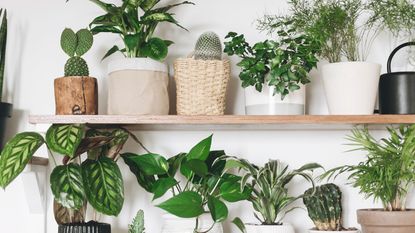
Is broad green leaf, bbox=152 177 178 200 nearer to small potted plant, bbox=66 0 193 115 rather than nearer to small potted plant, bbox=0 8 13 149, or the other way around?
small potted plant, bbox=66 0 193 115

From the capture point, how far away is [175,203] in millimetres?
1438

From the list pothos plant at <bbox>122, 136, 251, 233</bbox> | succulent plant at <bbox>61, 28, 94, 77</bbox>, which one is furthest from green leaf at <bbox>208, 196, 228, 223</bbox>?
succulent plant at <bbox>61, 28, 94, 77</bbox>

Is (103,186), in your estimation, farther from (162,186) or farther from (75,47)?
(75,47)

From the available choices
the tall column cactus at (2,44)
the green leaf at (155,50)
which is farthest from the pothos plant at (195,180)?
the tall column cactus at (2,44)

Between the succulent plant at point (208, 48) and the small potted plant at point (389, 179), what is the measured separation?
1.32 ft

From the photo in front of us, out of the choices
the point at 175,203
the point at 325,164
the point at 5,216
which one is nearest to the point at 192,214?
the point at 175,203

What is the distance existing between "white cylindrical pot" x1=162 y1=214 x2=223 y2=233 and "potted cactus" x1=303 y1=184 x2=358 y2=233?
0.79 feet

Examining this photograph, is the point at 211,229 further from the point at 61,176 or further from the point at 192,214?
the point at 61,176

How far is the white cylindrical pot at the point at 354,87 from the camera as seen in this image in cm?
150

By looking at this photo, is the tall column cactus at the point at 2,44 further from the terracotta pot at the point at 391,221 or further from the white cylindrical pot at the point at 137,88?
the terracotta pot at the point at 391,221

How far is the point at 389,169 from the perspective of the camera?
4.77ft

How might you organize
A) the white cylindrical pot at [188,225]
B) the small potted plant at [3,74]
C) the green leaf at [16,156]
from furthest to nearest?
the small potted plant at [3,74] → the white cylindrical pot at [188,225] → the green leaf at [16,156]

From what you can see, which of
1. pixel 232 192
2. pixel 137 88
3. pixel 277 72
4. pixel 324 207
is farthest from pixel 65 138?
pixel 324 207

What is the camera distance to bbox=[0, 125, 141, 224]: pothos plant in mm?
1390
